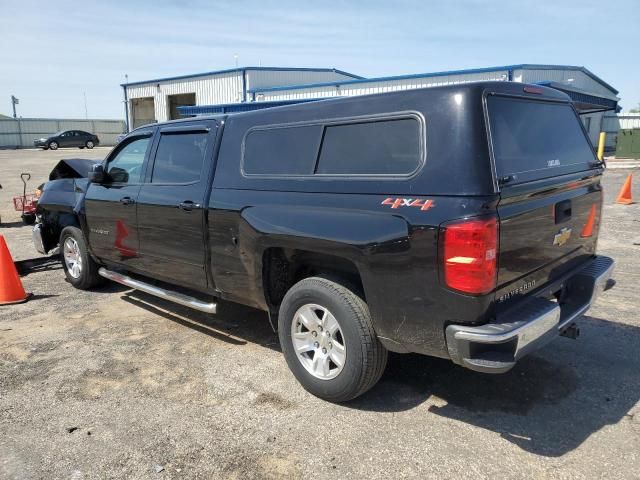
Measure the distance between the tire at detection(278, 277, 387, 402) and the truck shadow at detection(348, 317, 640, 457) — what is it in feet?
0.93

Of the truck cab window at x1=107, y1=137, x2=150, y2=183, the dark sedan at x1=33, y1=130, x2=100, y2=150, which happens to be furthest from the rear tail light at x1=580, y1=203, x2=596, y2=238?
the dark sedan at x1=33, y1=130, x2=100, y2=150

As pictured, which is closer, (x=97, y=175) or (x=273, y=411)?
(x=273, y=411)

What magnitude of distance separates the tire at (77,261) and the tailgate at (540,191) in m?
4.79

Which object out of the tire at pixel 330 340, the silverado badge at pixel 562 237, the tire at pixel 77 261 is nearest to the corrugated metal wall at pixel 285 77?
the tire at pixel 77 261

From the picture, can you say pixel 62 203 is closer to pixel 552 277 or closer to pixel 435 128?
pixel 435 128

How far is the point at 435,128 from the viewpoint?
2875mm

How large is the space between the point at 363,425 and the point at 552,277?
1590 millimetres

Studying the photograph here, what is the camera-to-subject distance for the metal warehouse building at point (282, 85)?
20984 millimetres

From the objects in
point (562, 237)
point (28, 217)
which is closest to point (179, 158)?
point (562, 237)

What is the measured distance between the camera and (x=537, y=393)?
3.57 m

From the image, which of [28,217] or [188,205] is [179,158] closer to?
[188,205]

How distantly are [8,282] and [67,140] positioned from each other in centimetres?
4066

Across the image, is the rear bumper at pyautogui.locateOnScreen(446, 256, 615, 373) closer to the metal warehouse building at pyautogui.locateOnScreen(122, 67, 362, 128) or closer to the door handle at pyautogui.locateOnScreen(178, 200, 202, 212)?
the door handle at pyautogui.locateOnScreen(178, 200, 202, 212)

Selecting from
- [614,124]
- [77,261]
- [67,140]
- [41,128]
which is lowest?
[77,261]
